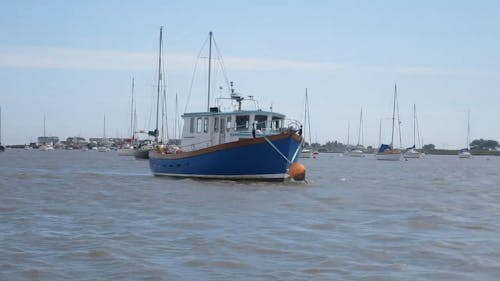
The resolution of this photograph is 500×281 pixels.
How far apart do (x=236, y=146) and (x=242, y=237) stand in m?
14.2

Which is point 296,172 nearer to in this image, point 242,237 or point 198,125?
point 198,125

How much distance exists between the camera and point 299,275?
1079cm

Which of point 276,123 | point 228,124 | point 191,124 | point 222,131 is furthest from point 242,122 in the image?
point 191,124

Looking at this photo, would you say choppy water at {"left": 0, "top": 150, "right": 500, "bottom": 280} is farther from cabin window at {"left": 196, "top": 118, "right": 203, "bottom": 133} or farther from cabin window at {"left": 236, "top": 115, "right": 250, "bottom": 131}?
cabin window at {"left": 196, "top": 118, "right": 203, "bottom": 133}

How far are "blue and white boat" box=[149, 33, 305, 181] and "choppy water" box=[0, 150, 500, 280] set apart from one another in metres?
3.58

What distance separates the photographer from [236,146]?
28.3m

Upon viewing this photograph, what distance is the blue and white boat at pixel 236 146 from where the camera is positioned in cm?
2831

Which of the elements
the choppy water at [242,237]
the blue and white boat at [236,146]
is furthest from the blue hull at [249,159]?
the choppy water at [242,237]

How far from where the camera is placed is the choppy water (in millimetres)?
11086

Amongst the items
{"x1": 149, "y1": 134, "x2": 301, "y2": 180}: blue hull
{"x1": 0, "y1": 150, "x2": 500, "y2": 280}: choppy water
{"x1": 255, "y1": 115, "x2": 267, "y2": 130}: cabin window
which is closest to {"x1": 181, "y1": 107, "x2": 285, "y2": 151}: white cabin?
{"x1": 255, "y1": 115, "x2": 267, "y2": 130}: cabin window

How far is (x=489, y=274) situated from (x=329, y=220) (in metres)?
6.50

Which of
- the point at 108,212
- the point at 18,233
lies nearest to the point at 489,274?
the point at 18,233

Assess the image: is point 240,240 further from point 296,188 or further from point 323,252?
point 296,188

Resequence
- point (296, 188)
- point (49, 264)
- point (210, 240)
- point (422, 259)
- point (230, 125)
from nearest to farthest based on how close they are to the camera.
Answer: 1. point (49, 264)
2. point (422, 259)
3. point (210, 240)
4. point (296, 188)
5. point (230, 125)
